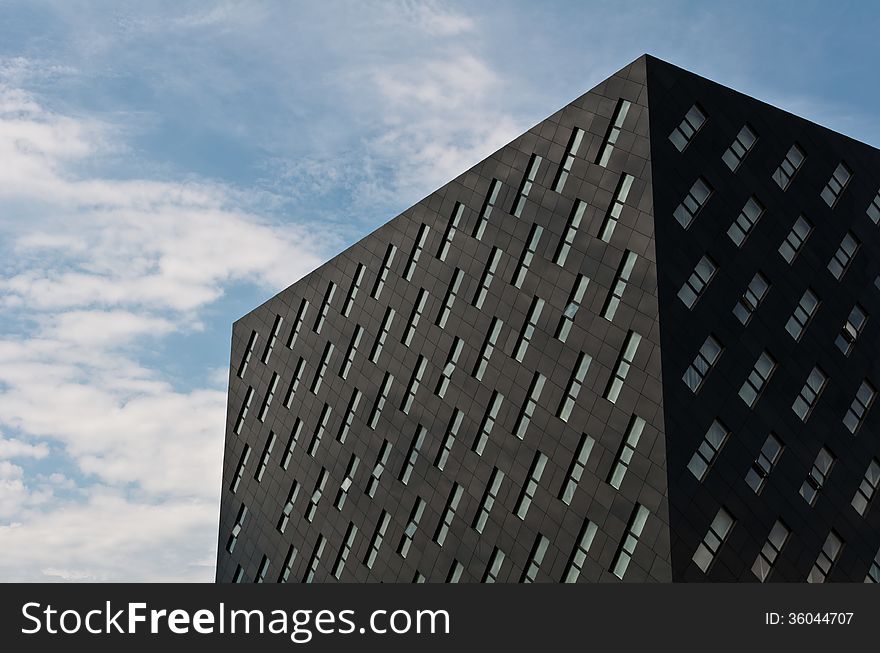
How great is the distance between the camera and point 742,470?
150 feet

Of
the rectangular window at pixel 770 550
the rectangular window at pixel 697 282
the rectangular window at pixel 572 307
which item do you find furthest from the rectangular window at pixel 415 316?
the rectangular window at pixel 770 550

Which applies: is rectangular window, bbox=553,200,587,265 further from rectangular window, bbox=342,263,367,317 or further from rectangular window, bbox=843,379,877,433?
rectangular window, bbox=342,263,367,317

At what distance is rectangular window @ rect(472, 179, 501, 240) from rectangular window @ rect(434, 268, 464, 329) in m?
2.53

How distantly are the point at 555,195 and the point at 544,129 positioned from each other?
4.12 metres

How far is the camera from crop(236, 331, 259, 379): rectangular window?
253 ft

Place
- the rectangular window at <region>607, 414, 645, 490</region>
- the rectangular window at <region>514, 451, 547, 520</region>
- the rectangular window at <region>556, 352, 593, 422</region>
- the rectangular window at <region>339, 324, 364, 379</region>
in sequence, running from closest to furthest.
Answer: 1. the rectangular window at <region>607, 414, 645, 490</region>
2. the rectangular window at <region>556, 352, 593, 422</region>
3. the rectangular window at <region>514, 451, 547, 520</region>
4. the rectangular window at <region>339, 324, 364, 379</region>

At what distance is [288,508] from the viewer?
68.6 meters

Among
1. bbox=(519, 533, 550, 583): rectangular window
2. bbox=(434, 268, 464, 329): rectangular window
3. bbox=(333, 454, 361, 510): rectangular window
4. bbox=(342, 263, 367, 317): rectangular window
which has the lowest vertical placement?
bbox=(519, 533, 550, 583): rectangular window

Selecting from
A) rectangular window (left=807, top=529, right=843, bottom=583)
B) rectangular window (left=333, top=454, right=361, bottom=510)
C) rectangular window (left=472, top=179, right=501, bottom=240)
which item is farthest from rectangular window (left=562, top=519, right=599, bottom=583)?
rectangular window (left=333, top=454, right=361, bottom=510)

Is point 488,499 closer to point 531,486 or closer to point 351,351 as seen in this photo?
point 531,486

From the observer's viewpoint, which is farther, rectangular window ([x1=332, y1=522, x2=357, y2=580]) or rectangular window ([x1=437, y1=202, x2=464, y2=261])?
rectangular window ([x1=332, y1=522, x2=357, y2=580])

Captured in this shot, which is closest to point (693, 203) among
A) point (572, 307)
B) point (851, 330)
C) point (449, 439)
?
point (572, 307)

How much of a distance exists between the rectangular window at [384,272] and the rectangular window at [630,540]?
84.5 ft

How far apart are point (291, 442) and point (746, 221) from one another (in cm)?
3454
